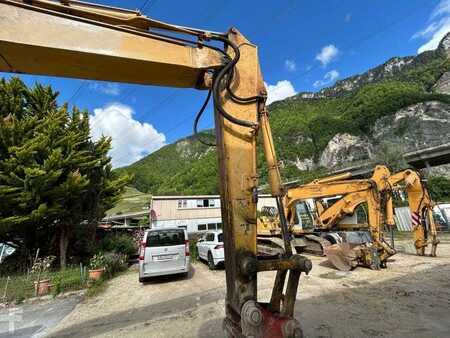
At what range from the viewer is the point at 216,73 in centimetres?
328

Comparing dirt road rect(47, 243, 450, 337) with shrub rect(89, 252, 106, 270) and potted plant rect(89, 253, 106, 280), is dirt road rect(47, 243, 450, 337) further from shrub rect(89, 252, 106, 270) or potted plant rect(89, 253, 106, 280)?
shrub rect(89, 252, 106, 270)

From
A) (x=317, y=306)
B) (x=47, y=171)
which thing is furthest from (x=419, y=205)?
(x=47, y=171)

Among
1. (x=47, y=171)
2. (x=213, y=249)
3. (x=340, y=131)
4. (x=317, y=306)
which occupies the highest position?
(x=340, y=131)

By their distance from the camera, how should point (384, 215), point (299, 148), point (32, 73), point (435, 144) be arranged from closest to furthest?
point (32, 73) → point (384, 215) → point (435, 144) → point (299, 148)

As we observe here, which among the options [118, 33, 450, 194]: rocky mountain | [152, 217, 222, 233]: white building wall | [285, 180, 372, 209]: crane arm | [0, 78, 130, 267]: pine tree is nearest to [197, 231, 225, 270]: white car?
[285, 180, 372, 209]: crane arm

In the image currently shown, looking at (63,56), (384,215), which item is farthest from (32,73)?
(384,215)

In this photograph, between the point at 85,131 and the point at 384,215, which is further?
the point at 85,131

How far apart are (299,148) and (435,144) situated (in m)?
37.0

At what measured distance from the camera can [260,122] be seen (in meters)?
3.22

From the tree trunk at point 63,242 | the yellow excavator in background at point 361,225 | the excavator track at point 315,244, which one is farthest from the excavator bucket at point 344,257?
the tree trunk at point 63,242

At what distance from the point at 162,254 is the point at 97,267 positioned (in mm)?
3052

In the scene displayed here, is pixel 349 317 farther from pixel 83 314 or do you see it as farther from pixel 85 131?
pixel 85 131

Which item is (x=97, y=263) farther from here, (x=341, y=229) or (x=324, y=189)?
(x=341, y=229)

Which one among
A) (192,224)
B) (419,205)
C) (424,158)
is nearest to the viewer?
(419,205)
